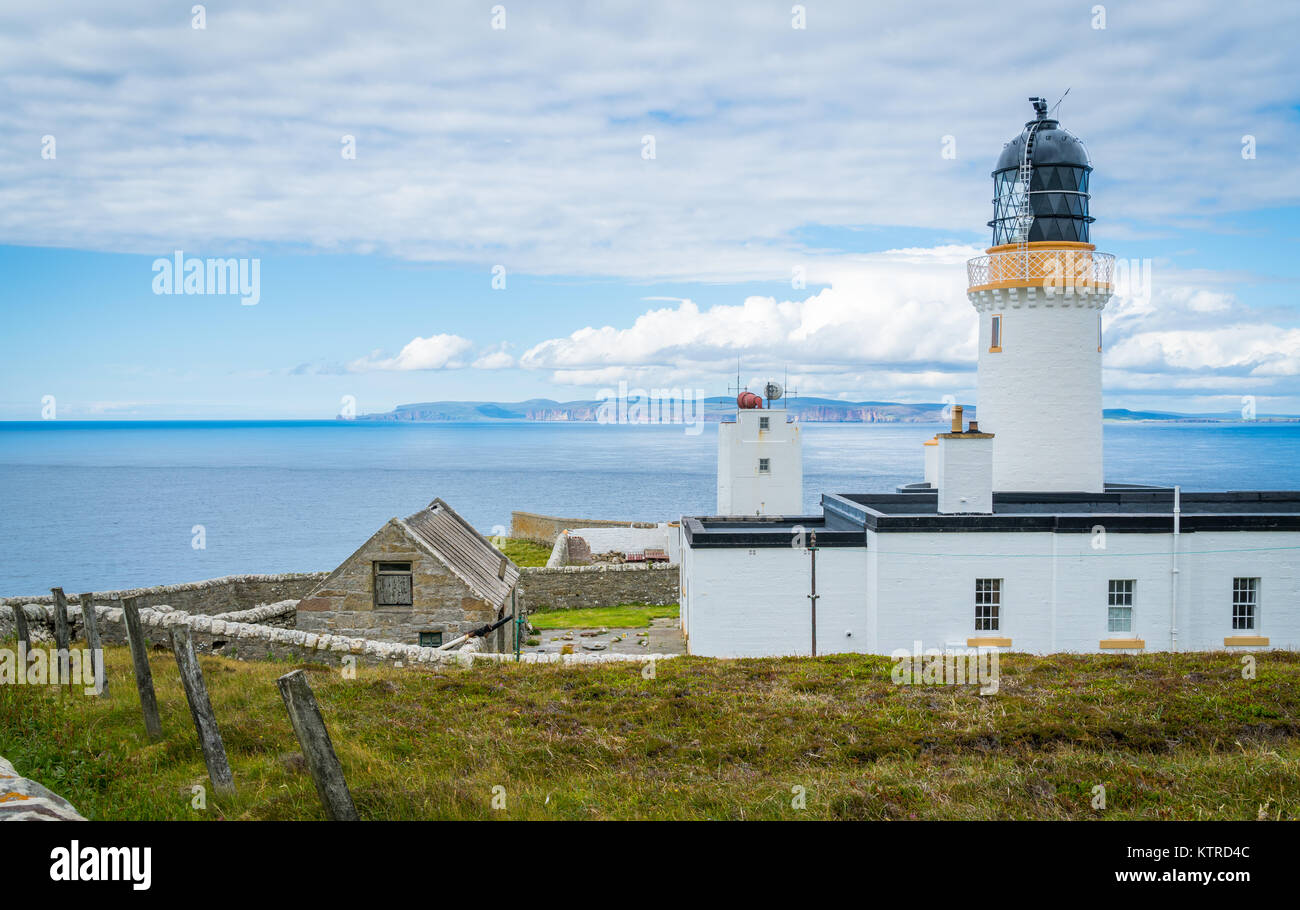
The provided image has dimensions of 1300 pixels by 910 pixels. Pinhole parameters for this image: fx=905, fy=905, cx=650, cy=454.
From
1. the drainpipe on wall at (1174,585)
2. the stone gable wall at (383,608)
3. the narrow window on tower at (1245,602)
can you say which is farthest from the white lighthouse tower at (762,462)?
the stone gable wall at (383,608)

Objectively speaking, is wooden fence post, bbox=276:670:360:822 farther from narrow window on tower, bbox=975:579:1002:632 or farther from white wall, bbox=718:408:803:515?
white wall, bbox=718:408:803:515

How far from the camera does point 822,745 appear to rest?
1012 centimetres

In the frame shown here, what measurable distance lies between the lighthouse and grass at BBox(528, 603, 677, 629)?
12973 mm

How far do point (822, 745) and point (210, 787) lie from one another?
619cm

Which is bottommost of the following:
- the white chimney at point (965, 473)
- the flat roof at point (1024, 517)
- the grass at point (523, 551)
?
the grass at point (523, 551)

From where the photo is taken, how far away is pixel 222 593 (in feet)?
88.8

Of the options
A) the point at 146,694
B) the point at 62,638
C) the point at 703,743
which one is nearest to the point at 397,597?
the point at 62,638

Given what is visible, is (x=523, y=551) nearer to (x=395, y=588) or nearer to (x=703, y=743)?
(x=395, y=588)

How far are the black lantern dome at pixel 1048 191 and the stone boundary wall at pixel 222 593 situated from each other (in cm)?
2523

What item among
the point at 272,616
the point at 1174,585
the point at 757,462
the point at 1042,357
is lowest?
the point at 272,616

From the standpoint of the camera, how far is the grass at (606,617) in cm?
3119

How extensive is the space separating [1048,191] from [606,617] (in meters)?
21.5

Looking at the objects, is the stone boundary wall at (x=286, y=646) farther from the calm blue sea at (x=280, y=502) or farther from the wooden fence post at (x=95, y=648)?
the calm blue sea at (x=280, y=502)
